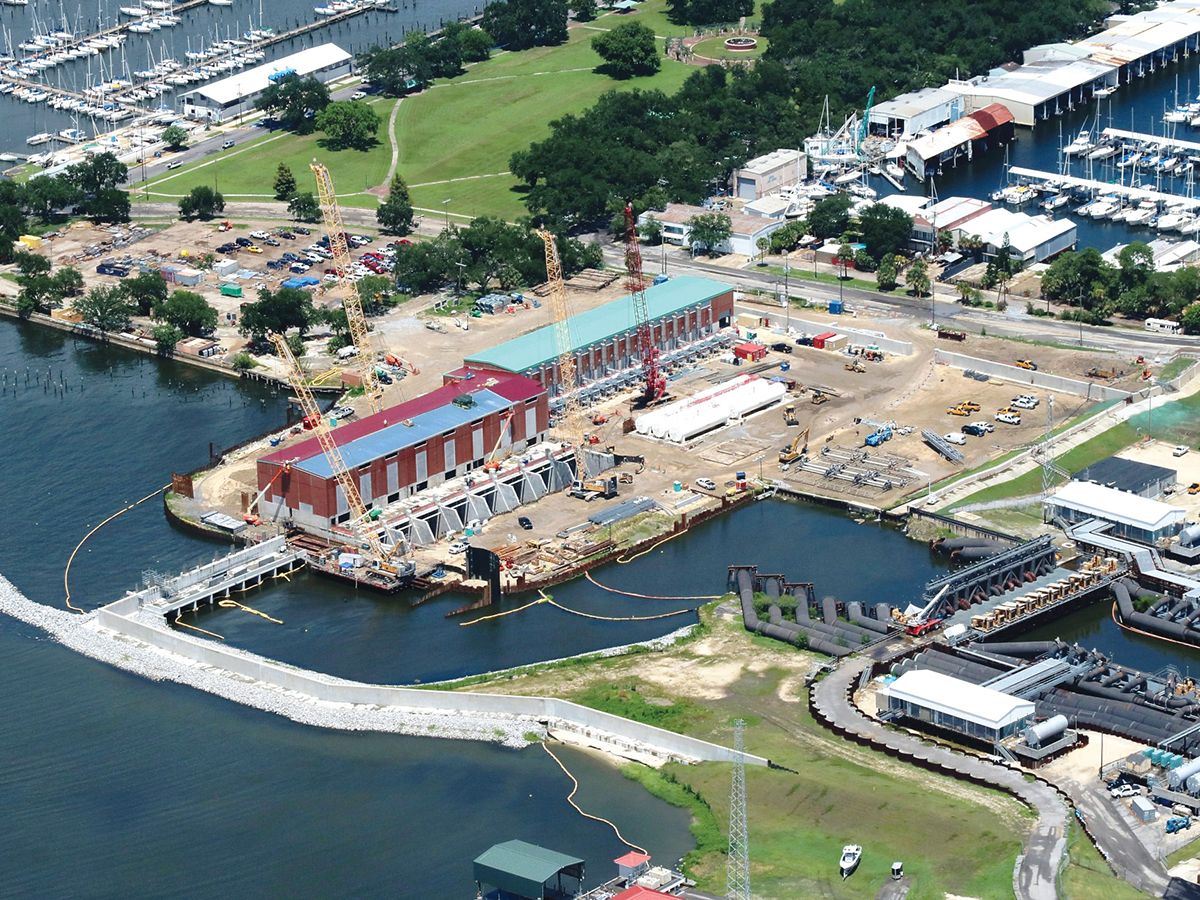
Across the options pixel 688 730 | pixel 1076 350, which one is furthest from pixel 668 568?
pixel 1076 350

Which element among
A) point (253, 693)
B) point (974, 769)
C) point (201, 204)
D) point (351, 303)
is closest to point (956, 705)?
point (974, 769)

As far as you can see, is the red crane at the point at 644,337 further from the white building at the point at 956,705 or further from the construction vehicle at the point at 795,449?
the white building at the point at 956,705

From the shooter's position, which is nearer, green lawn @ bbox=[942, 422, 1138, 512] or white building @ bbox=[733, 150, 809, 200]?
green lawn @ bbox=[942, 422, 1138, 512]

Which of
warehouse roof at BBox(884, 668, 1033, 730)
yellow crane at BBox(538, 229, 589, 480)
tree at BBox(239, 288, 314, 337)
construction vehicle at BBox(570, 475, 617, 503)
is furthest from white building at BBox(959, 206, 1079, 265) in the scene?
warehouse roof at BBox(884, 668, 1033, 730)

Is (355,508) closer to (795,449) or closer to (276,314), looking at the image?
(795,449)

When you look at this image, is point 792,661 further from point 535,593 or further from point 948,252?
point 948,252

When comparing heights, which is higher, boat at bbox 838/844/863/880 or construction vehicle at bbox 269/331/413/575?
construction vehicle at bbox 269/331/413/575

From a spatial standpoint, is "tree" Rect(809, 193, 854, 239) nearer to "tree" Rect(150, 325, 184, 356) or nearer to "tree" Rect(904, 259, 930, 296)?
"tree" Rect(904, 259, 930, 296)

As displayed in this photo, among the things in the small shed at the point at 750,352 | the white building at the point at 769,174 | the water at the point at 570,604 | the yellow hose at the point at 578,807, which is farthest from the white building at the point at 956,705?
the white building at the point at 769,174

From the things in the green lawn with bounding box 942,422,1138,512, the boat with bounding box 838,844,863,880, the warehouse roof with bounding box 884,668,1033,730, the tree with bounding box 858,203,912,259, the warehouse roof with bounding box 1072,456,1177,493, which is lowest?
the green lawn with bounding box 942,422,1138,512
